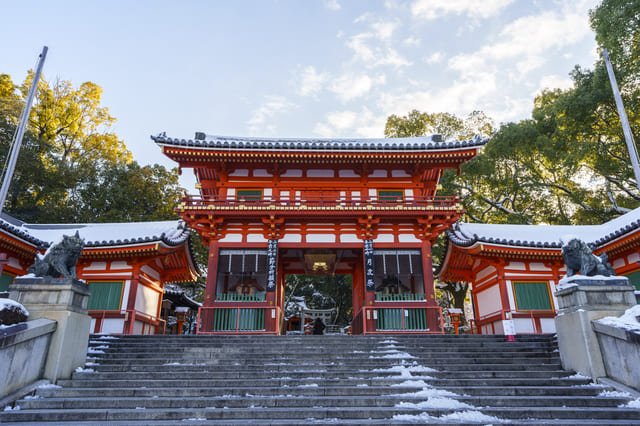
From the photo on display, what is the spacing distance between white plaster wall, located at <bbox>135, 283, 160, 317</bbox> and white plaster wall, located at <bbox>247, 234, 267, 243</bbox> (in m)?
4.84

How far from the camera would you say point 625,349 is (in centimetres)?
→ 605

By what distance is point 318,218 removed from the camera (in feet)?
47.5

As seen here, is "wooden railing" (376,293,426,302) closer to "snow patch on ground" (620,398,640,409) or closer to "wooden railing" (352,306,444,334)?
"wooden railing" (352,306,444,334)

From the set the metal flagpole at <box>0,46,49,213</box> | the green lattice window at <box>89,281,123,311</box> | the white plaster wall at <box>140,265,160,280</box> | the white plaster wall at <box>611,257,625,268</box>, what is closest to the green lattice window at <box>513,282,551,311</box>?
the white plaster wall at <box>611,257,625,268</box>

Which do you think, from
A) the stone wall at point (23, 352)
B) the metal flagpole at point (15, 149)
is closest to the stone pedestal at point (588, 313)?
the stone wall at point (23, 352)

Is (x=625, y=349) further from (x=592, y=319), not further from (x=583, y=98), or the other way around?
(x=583, y=98)

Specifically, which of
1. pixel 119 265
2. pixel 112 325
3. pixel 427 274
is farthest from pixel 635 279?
pixel 119 265

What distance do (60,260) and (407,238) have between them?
11371mm

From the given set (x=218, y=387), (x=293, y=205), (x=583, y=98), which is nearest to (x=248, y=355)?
(x=218, y=387)

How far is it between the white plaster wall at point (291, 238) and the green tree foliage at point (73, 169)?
11063 mm

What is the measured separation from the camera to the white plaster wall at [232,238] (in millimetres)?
14430

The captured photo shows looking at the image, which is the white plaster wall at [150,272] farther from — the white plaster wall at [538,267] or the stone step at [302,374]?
the white plaster wall at [538,267]

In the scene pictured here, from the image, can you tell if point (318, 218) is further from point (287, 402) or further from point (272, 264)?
point (287, 402)

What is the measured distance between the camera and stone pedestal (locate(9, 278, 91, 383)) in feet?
21.8
